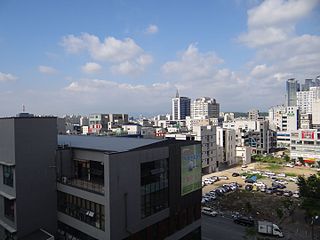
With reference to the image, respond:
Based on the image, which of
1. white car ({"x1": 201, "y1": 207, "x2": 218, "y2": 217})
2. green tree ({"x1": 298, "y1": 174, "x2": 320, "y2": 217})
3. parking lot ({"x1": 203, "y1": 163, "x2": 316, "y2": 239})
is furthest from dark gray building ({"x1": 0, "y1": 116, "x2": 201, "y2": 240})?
parking lot ({"x1": 203, "y1": 163, "x2": 316, "y2": 239})

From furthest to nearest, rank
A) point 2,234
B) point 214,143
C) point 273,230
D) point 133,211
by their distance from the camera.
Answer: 1. point 214,143
2. point 273,230
3. point 2,234
4. point 133,211

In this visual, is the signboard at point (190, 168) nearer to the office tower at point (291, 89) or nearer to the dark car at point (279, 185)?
the dark car at point (279, 185)

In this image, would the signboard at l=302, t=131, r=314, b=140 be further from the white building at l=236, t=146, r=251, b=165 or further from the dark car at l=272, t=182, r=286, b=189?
the dark car at l=272, t=182, r=286, b=189

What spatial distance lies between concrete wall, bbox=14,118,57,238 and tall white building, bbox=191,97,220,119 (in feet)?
401

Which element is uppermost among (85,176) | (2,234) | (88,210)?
(85,176)

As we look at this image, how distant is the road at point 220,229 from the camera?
19744 millimetres

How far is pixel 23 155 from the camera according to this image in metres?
Answer: 13.4

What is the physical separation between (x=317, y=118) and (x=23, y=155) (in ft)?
298

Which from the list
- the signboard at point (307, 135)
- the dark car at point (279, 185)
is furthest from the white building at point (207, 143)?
the signboard at point (307, 135)

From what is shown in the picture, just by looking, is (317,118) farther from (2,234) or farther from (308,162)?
(2,234)

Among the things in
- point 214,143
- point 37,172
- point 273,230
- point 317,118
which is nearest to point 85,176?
point 37,172

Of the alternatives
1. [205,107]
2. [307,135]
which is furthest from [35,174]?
[205,107]

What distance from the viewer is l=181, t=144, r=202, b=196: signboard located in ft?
50.8

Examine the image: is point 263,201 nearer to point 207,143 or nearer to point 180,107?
point 207,143
